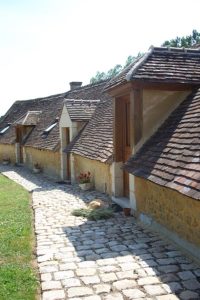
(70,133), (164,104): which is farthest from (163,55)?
(70,133)

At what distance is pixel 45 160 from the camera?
2242 centimetres

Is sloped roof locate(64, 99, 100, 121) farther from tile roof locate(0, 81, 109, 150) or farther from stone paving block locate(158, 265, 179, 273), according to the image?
stone paving block locate(158, 265, 179, 273)

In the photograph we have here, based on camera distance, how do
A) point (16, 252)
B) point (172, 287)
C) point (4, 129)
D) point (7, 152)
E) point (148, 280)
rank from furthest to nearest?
point (4, 129)
point (7, 152)
point (16, 252)
point (148, 280)
point (172, 287)

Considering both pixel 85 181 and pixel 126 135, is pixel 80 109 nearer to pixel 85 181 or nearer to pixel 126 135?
pixel 85 181

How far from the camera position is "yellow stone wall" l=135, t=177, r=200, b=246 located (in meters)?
6.72

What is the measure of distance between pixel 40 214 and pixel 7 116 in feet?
88.6

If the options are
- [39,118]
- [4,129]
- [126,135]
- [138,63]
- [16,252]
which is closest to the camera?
[16,252]

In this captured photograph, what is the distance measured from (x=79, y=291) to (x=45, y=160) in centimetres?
1716

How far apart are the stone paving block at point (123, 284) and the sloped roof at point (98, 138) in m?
6.45

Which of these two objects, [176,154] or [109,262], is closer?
[109,262]

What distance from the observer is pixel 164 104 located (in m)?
9.97

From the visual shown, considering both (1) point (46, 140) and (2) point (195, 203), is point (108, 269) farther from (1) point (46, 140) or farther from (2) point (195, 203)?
(1) point (46, 140)

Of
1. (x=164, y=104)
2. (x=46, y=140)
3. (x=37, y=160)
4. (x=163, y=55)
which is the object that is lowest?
(x=37, y=160)

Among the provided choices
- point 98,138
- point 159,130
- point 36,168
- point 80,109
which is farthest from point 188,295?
point 36,168
